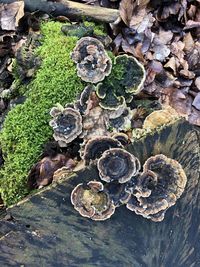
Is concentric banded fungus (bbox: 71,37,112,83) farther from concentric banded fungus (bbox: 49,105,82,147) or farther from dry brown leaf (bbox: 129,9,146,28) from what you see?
dry brown leaf (bbox: 129,9,146,28)

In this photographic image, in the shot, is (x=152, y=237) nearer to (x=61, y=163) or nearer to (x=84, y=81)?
(x=61, y=163)

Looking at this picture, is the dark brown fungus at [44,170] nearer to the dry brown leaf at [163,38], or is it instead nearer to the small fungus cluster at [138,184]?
the small fungus cluster at [138,184]

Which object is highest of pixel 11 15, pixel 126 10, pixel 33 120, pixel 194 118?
pixel 126 10

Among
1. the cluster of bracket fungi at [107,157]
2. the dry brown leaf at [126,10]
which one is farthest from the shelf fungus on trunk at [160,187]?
the dry brown leaf at [126,10]

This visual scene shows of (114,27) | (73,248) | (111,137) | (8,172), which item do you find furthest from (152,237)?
(114,27)

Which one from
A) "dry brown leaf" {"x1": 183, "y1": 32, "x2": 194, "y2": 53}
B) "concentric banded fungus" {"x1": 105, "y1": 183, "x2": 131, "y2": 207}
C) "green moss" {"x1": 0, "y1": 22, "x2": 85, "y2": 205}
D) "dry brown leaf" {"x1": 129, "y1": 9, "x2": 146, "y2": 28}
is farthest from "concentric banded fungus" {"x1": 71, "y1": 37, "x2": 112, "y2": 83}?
"dry brown leaf" {"x1": 183, "y1": 32, "x2": 194, "y2": 53}

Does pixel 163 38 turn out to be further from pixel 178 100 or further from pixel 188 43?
pixel 178 100

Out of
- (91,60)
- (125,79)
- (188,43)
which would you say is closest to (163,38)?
(188,43)
